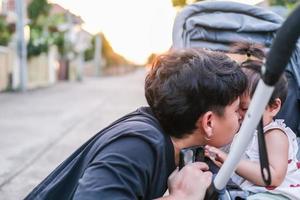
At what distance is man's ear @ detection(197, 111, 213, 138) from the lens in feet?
5.91

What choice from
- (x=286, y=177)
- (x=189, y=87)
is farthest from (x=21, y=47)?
(x=189, y=87)

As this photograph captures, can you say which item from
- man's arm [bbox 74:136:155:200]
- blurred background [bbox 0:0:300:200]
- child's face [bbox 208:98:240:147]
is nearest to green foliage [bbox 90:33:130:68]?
blurred background [bbox 0:0:300:200]

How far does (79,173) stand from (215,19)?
232 cm

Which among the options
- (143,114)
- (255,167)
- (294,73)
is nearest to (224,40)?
(294,73)

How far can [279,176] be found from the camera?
2.22m

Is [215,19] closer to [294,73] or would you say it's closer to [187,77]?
[294,73]

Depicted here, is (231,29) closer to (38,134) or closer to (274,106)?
(274,106)

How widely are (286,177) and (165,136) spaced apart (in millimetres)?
894

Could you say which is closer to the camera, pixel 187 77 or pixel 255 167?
pixel 187 77

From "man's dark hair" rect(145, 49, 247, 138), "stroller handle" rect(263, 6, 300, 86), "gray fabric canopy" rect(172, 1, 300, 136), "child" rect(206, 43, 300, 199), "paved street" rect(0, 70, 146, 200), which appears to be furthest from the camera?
"paved street" rect(0, 70, 146, 200)

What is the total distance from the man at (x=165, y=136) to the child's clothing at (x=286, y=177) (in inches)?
19.6

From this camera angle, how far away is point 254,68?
8.20 feet

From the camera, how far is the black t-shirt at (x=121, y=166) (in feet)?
5.21

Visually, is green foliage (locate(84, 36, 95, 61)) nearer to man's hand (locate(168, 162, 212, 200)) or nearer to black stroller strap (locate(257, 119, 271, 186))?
man's hand (locate(168, 162, 212, 200))
